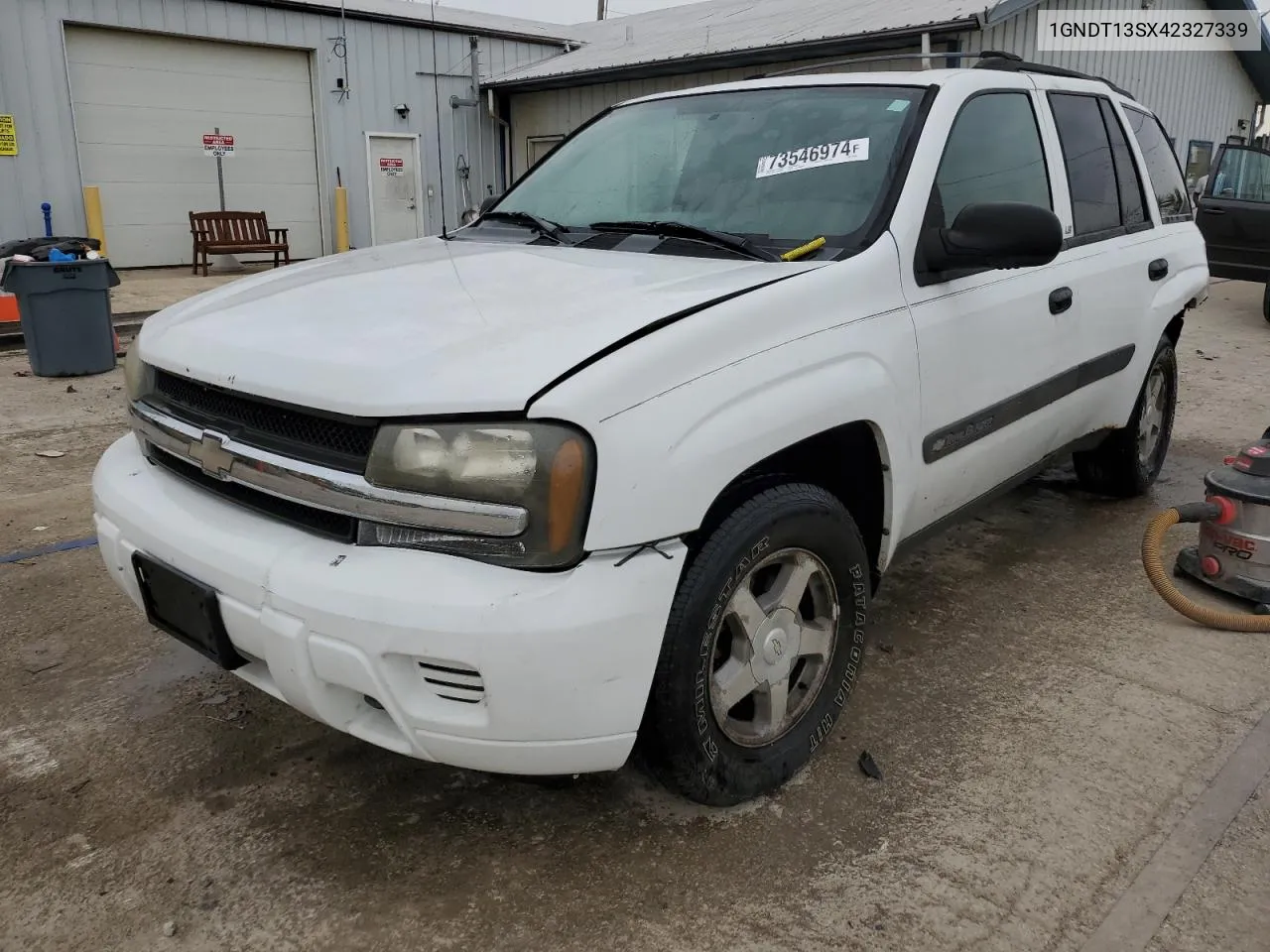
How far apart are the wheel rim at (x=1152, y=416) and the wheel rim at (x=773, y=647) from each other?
2661 mm

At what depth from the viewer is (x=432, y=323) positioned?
2.21 metres

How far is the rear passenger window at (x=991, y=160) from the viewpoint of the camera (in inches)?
116

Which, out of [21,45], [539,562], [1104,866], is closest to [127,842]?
[539,562]

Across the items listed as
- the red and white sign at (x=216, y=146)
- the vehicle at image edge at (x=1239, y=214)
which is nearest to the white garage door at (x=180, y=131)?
the red and white sign at (x=216, y=146)

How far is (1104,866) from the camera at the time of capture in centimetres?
226

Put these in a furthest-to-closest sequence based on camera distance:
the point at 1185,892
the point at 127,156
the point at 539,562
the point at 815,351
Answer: the point at 127,156, the point at 815,351, the point at 1185,892, the point at 539,562

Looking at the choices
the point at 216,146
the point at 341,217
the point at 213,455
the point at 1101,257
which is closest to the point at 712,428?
the point at 213,455

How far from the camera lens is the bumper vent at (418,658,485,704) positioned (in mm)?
1884

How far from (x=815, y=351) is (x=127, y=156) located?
13.9 m

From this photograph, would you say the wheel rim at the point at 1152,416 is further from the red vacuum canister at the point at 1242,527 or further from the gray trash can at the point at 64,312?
the gray trash can at the point at 64,312

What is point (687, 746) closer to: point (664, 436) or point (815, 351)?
point (664, 436)

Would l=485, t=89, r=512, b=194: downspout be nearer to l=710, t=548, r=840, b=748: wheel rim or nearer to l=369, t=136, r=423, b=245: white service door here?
l=369, t=136, r=423, b=245: white service door

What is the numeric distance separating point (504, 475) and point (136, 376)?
130cm

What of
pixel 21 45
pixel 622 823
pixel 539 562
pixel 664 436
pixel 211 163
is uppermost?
pixel 21 45
